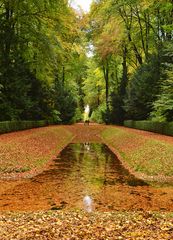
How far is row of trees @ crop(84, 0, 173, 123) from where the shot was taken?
83.9 ft

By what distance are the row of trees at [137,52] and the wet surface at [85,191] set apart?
948 cm

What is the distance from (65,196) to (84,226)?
3.46m

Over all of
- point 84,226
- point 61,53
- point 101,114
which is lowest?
point 84,226

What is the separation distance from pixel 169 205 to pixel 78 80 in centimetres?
6840

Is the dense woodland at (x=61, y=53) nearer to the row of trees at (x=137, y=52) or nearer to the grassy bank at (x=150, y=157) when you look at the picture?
the row of trees at (x=137, y=52)

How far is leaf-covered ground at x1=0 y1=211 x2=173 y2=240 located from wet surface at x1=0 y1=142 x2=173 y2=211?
1.42 m

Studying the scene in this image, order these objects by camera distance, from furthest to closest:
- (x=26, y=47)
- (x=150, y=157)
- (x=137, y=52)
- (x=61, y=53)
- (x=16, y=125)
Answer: (x=137, y=52), (x=61, y=53), (x=26, y=47), (x=16, y=125), (x=150, y=157)

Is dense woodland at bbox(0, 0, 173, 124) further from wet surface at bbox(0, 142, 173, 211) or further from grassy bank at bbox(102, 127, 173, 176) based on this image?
wet surface at bbox(0, 142, 173, 211)

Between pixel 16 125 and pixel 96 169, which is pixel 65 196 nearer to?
pixel 96 169

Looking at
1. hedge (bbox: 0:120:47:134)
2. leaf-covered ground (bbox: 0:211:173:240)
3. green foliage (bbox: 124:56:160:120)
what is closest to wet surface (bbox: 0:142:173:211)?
leaf-covered ground (bbox: 0:211:173:240)

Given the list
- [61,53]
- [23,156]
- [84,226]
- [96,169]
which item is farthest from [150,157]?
[61,53]

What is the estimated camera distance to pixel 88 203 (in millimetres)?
8844

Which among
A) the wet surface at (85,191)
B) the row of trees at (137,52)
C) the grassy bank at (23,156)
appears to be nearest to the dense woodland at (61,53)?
the row of trees at (137,52)

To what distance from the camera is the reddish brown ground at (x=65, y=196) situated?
8547 millimetres
